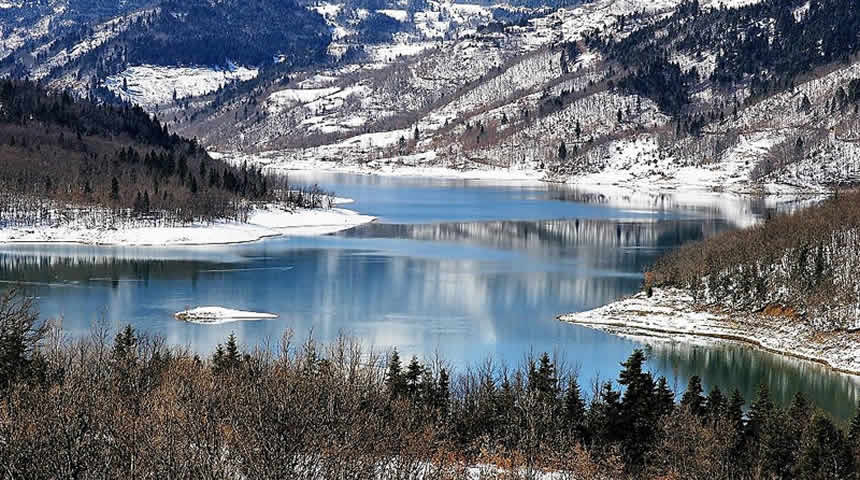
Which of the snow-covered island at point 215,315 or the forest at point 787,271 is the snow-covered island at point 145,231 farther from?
the forest at point 787,271

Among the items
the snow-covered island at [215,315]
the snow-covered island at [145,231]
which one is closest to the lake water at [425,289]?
the snow-covered island at [215,315]

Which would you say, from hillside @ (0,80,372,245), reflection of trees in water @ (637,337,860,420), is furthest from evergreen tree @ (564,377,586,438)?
hillside @ (0,80,372,245)

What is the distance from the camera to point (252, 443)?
71.4ft

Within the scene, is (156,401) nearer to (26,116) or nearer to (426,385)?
(426,385)

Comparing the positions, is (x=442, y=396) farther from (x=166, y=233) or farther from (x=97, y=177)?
(x=97, y=177)

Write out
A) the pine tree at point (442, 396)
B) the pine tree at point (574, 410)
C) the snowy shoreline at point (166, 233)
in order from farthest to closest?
the snowy shoreline at point (166, 233) < the pine tree at point (442, 396) < the pine tree at point (574, 410)

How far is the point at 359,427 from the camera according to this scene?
24.7 m

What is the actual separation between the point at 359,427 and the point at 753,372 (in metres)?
46.3

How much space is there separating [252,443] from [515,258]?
93668 millimetres

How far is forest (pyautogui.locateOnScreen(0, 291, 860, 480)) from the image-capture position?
71.3ft

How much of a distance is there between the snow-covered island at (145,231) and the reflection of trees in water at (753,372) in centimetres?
7296

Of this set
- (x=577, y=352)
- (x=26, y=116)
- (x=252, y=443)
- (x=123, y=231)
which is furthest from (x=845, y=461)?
(x=26, y=116)

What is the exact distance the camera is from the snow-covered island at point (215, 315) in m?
75.0

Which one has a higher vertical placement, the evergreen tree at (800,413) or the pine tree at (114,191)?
the pine tree at (114,191)
